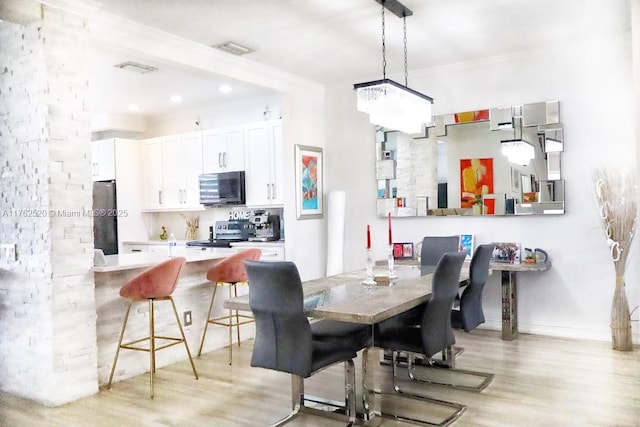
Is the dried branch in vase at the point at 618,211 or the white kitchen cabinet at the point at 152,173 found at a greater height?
the white kitchen cabinet at the point at 152,173

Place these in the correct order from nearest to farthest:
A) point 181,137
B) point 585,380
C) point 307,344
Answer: point 307,344 < point 585,380 < point 181,137

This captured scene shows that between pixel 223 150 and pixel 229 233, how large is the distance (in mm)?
1054

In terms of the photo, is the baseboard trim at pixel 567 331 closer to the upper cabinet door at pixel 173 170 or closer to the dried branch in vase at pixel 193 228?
the dried branch in vase at pixel 193 228

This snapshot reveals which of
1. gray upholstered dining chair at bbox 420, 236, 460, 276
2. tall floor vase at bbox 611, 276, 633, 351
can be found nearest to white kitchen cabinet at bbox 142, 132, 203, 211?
gray upholstered dining chair at bbox 420, 236, 460, 276

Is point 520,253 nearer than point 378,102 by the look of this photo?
No

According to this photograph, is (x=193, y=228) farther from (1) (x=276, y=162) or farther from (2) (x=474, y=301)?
(2) (x=474, y=301)

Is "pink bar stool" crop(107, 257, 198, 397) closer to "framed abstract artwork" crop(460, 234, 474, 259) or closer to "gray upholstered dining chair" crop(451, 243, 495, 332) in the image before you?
"gray upholstered dining chair" crop(451, 243, 495, 332)

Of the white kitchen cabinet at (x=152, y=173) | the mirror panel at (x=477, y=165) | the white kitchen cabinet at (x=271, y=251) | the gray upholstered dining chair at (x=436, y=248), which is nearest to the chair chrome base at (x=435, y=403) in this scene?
the gray upholstered dining chair at (x=436, y=248)

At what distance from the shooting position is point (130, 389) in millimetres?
3748

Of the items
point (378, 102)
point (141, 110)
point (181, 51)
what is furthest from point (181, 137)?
point (378, 102)

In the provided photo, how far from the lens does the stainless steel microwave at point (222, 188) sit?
20.8 feet

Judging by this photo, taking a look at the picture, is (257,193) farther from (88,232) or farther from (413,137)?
(88,232)

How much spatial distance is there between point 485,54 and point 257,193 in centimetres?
296

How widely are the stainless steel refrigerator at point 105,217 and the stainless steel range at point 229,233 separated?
4.38 feet
